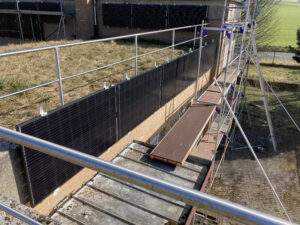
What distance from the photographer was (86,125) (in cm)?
521

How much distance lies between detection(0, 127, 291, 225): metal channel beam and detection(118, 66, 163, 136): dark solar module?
492cm

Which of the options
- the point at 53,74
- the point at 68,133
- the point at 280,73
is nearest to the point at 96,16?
the point at 53,74

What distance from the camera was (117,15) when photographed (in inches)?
599

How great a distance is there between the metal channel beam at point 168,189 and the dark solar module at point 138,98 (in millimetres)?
4919

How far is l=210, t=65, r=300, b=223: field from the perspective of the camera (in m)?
8.78

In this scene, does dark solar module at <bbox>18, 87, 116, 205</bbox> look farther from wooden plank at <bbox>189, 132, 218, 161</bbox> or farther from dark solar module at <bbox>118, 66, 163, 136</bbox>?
wooden plank at <bbox>189, 132, 218, 161</bbox>

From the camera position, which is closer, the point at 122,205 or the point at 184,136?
the point at 122,205

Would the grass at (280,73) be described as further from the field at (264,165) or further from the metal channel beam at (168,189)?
the metal channel beam at (168,189)

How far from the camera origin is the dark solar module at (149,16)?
1459 cm

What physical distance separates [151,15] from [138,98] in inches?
347

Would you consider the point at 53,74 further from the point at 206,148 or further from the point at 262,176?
the point at 262,176

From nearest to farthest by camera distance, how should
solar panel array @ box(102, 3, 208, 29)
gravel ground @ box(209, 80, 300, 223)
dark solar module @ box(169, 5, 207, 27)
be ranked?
gravel ground @ box(209, 80, 300, 223), dark solar module @ box(169, 5, 207, 27), solar panel array @ box(102, 3, 208, 29)

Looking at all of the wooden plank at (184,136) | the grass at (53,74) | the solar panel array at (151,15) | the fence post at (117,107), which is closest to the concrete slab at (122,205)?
the wooden plank at (184,136)

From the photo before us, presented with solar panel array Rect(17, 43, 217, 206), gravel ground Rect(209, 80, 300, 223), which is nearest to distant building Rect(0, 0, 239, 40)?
gravel ground Rect(209, 80, 300, 223)
